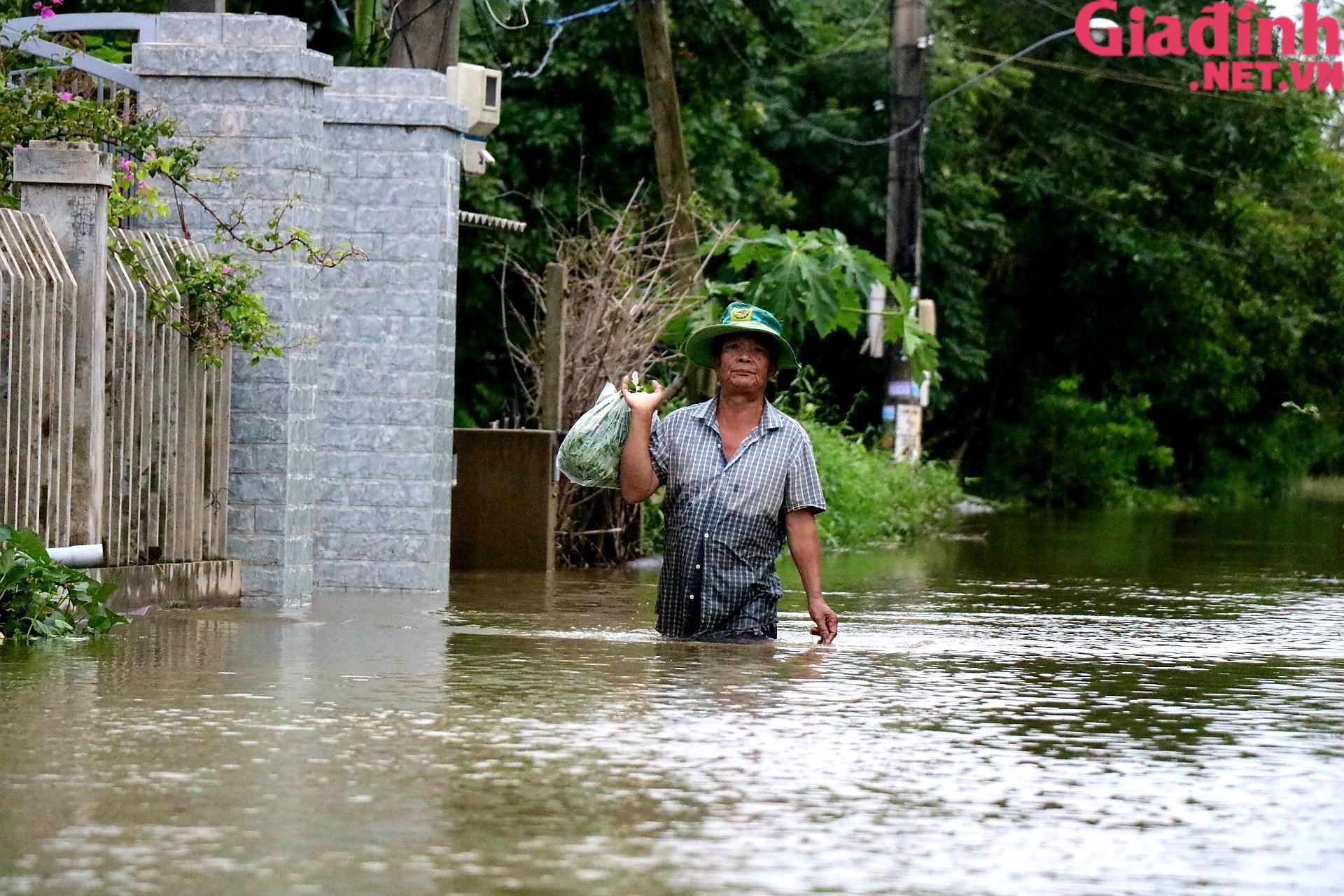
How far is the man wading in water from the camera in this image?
952cm

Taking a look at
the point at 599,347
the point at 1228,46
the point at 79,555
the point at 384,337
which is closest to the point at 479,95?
the point at 599,347

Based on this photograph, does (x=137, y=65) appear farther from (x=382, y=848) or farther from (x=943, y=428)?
(x=943, y=428)

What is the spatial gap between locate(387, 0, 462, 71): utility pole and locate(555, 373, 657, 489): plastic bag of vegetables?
649cm

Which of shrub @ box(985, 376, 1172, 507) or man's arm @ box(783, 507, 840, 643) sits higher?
shrub @ box(985, 376, 1172, 507)

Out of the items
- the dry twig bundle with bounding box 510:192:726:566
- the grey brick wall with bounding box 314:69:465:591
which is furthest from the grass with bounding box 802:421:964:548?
the grey brick wall with bounding box 314:69:465:591

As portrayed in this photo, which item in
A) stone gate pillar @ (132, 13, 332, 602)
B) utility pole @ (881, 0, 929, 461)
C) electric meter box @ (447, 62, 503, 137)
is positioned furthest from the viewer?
utility pole @ (881, 0, 929, 461)

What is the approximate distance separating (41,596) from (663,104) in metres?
12.7

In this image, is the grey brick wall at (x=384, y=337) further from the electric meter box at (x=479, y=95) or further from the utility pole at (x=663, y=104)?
the utility pole at (x=663, y=104)

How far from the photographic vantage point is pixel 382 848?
5555 mm

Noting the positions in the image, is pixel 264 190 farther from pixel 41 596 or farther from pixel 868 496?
pixel 868 496

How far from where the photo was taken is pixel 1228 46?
4375 cm

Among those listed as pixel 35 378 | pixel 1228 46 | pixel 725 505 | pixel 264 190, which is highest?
pixel 1228 46

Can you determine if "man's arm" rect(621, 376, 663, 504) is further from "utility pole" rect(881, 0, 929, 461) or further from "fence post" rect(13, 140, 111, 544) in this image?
"utility pole" rect(881, 0, 929, 461)

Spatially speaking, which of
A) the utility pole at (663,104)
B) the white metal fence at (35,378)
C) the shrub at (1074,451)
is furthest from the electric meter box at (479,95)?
the shrub at (1074,451)
